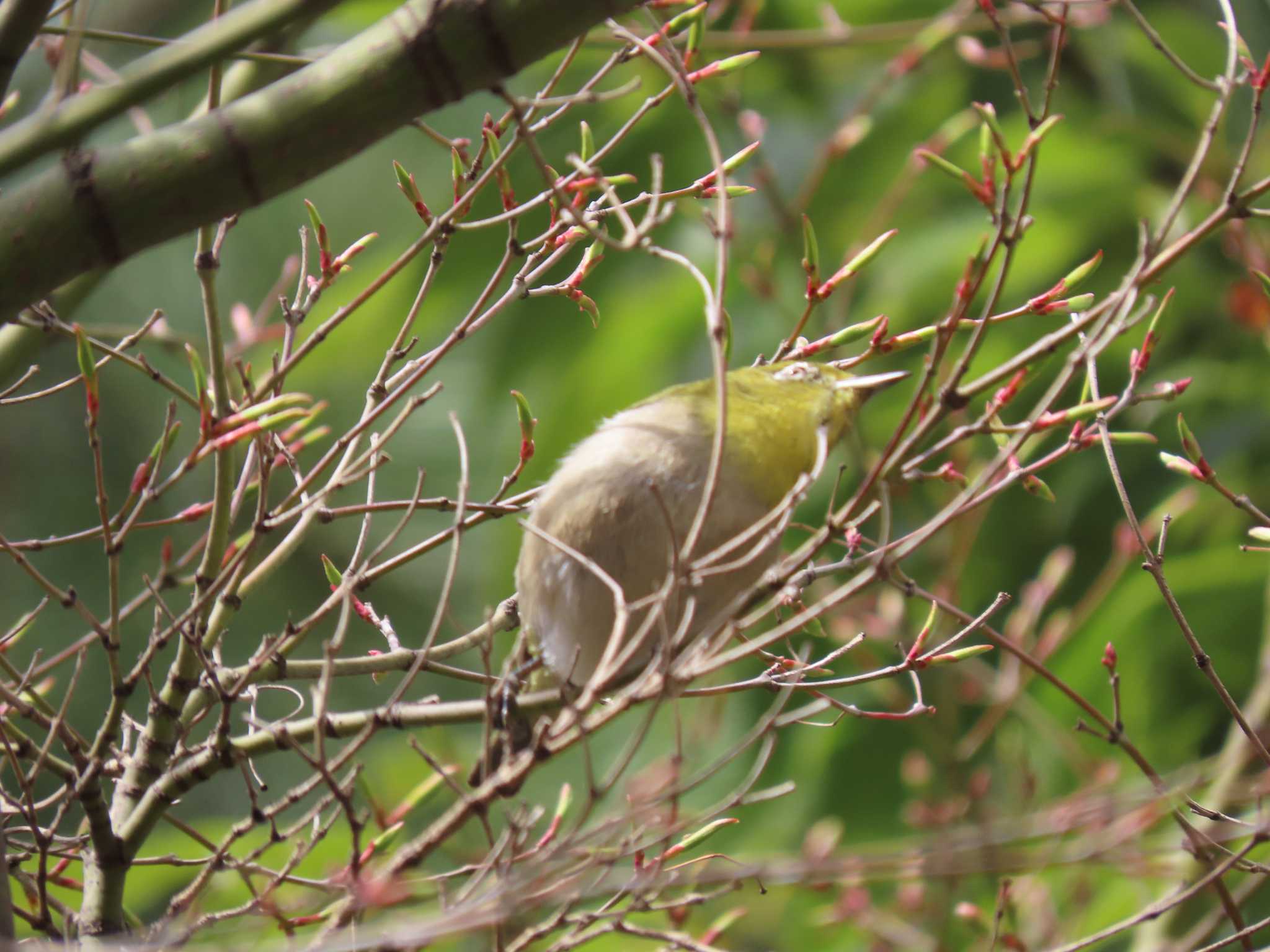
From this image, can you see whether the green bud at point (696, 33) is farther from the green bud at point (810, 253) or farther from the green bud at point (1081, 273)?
the green bud at point (1081, 273)

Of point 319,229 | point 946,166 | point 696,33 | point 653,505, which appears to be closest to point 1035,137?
point 946,166

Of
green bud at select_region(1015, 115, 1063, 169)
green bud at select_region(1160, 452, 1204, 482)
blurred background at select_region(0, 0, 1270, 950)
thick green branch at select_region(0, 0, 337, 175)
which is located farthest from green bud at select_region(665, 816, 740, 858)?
blurred background at select_region(0, 0, 1270, 950)

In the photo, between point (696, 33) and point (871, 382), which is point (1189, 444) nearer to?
point (871, 382)

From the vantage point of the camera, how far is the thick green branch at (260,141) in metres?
0.88

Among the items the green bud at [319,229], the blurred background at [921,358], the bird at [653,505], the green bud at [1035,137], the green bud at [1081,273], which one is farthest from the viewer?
the blurred background at [921,358]

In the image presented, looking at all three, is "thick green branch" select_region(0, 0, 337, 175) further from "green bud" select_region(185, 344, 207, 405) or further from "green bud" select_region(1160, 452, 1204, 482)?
"green bud" select_region(1160, 452, 1204, 482)

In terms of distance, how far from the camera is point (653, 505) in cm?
150

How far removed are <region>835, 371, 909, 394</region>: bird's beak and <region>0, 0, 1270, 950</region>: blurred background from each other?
793mm

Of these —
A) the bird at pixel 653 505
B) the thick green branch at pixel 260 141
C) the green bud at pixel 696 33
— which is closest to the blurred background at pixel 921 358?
the bird at pixel 653 505

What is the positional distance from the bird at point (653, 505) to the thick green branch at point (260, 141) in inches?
24.0

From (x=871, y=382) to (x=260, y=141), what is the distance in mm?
899

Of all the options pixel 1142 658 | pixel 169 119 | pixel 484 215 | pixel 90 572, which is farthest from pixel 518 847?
pixel 90 572

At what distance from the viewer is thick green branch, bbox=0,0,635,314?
0.88 metres

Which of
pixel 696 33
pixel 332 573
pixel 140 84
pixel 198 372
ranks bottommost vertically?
pixel 332 573
